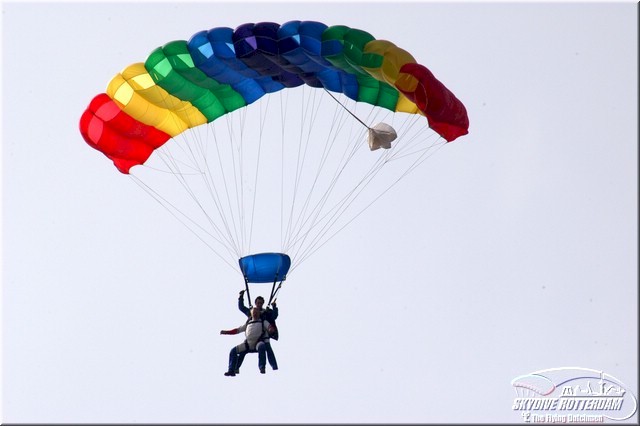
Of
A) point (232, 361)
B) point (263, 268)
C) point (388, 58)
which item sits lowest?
point (232, 361)

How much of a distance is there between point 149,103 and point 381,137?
3.61 meters

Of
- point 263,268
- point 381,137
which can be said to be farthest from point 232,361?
point 381,137

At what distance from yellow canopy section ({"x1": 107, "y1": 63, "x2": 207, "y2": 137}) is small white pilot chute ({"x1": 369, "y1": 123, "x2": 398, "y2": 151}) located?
2841 mm

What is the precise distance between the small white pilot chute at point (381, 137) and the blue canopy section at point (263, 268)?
225 centimetres

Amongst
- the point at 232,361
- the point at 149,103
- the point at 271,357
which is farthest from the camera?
the point at 149,103

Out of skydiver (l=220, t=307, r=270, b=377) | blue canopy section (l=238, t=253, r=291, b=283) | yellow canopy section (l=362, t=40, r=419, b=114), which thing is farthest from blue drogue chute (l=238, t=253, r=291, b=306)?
yellow canopy section (l=362, t=40, r=419, b=114)

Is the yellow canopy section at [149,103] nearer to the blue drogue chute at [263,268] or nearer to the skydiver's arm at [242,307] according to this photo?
→ the blue drogue chute at [263,268]

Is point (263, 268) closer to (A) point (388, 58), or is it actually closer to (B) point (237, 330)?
(B) point (237, 330)

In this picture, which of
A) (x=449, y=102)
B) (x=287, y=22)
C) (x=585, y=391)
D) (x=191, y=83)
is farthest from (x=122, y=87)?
(x=585, y=391)

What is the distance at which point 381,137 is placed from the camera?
2694 centimetres

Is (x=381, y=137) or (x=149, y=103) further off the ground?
(x=149, y=103)

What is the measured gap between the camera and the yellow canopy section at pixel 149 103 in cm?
2691

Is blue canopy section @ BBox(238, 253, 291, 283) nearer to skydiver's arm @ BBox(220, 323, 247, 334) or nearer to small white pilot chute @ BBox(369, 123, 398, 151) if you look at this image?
skydiver's arm @ BBox(220, 323, 247, 334)

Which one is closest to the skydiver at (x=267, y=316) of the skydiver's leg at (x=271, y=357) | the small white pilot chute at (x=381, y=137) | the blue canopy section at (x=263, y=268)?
the skydiver's leg at (x=271, y=357)
